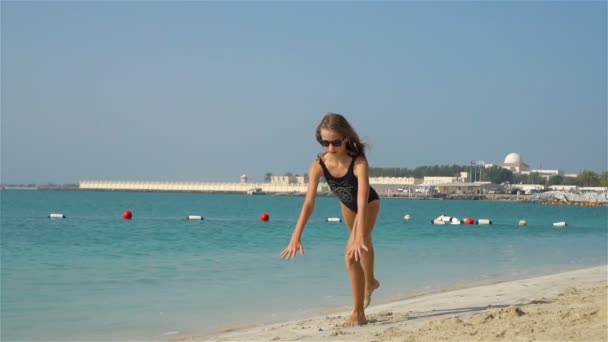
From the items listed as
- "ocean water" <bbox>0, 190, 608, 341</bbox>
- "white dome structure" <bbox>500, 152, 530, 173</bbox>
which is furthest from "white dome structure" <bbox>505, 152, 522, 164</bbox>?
"ocean water" <bbox>0, 190, 608, 341</bbox>

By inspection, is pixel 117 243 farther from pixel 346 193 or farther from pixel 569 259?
pixel 346 193

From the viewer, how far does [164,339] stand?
8.38 meters

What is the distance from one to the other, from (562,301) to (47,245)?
62.7 feet

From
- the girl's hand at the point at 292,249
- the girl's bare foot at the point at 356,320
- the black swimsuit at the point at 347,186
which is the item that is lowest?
the girl's bare foot at the point at 356,320

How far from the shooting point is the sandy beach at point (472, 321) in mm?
6234

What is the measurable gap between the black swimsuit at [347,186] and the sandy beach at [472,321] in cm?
123

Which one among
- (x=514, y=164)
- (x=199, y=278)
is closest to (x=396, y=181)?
(x=514, y=164)

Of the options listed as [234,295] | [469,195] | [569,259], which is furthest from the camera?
[469,195]

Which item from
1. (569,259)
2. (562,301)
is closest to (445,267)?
(569,259)

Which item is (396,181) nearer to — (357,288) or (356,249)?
(357,288)

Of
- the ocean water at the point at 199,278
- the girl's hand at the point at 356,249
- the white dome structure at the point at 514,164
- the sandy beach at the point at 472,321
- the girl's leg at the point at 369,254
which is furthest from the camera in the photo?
the white dome structure at the point at 514,164

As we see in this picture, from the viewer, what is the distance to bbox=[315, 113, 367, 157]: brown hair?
710 cm

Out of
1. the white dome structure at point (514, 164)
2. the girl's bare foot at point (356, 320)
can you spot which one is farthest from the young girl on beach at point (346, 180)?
the white dome structure at point (514, 164)

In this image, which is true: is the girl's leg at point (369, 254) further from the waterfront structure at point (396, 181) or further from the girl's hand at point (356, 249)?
the waterfront structure at point (396, 181)
